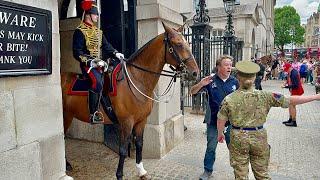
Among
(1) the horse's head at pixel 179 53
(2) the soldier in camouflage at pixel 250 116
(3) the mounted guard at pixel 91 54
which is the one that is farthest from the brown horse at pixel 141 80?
(2) the soldier in camouflage at pixel 250 116

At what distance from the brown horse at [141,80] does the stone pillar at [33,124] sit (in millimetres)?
1089

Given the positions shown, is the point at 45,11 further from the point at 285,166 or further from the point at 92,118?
the point at 285,166

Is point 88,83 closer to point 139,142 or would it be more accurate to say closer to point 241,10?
point 139,142

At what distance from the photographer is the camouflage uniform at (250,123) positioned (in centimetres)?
348

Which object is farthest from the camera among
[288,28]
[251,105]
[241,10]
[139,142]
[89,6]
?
[288,28]

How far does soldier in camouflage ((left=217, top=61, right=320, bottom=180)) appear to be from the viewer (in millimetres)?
3477

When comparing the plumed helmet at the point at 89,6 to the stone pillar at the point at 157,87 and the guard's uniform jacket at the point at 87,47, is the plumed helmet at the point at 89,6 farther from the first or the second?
the stone pillar at the point at 157,87

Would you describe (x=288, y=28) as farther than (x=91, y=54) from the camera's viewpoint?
Yes

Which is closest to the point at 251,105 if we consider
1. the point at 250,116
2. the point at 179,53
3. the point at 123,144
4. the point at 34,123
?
the point at 250,116

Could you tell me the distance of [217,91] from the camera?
4.88 metres

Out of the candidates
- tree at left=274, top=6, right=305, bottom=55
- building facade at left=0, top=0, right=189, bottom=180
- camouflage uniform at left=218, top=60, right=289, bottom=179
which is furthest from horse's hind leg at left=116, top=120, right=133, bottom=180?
tree at left=274, top=6, right=305, bottom=55

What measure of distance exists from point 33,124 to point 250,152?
2605 millimetres

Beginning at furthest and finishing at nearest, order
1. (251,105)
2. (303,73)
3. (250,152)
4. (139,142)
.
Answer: (303,73) → (139,142) → (250,152) → (251,105)

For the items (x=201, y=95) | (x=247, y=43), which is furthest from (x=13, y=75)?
(x=247, y=43)
